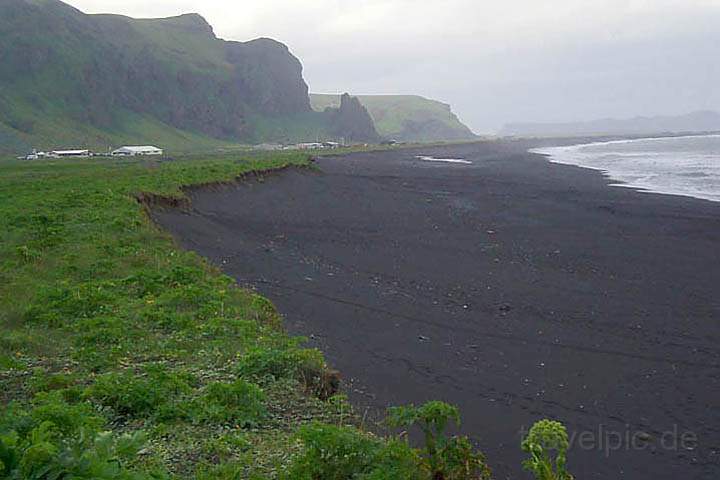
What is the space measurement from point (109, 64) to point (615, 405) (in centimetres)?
Answer: 15458

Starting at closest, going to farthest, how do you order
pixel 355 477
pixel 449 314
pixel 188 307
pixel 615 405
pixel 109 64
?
pixel 355 477
pixel 615 405
pixel 188 307
pixel 449 314
pixel 109 64

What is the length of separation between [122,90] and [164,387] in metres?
152

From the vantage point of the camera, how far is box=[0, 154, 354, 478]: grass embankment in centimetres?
673

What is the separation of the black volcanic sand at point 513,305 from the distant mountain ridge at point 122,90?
92.2 metres

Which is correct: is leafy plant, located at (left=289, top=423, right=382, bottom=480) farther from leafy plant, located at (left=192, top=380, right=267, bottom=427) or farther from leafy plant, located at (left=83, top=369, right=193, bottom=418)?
leafy plant, located at (left=83, top=369, right=193, bottom=418)

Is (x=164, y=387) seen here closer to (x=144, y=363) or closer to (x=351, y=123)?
(x=144, y=363)

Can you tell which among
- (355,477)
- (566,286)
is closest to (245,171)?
(566,286)

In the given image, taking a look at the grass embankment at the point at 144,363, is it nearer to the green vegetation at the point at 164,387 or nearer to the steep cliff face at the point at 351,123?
the green vegetation at the point at 164,387

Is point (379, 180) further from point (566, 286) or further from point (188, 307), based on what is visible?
point (188, 307)

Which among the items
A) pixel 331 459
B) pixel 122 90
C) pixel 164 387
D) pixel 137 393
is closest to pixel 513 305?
pixel 164 387

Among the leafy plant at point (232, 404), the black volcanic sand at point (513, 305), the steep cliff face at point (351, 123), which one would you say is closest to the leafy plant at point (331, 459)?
the leafy plant at point (232, 404)

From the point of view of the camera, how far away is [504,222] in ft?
93.4

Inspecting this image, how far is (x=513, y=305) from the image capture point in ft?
52.3

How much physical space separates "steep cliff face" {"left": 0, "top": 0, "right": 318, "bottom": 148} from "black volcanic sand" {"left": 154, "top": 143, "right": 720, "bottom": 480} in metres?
96.6
